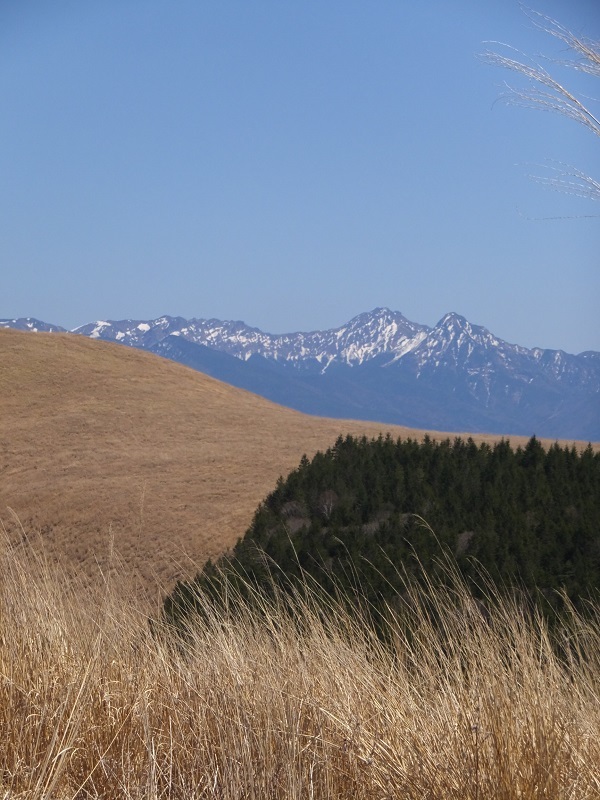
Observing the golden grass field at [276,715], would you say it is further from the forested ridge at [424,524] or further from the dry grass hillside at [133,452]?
the dry grass hillside at [133,452]

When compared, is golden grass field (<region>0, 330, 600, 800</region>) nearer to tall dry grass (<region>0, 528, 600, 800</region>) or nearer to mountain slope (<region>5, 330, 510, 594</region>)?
tall dry grass (<region>0, 528, 600, 800</region>)

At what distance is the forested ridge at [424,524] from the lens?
753 centimetres

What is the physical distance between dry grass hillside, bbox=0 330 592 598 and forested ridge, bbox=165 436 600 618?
4.40 feet

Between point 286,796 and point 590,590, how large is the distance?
17.1 ft

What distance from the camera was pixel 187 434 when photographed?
77.7ft

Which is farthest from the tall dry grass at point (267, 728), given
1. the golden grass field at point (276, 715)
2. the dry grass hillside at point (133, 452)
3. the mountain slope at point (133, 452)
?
A: the mountain slope at point (133, 452)

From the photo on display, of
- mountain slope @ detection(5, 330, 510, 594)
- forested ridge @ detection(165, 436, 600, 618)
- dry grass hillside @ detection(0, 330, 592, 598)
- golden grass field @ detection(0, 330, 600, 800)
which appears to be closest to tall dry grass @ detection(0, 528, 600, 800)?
golden grass field @ detection(0, 330, 600, 800)

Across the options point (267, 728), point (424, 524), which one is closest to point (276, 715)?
point (267, 728)

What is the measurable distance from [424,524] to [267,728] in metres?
4.69

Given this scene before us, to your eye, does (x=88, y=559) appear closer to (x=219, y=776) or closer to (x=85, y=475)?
(x=85, y=475)

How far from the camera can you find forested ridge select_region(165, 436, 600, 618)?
7531 mm

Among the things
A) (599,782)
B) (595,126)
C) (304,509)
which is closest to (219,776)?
(599,782)

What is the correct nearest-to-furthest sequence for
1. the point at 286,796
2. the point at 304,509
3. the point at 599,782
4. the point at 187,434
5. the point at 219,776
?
the point at 286,796 < the point at 599,782 < the point at 219,776 < the point at 304,509 < the point at 187,434

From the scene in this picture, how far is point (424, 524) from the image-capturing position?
743 cm
